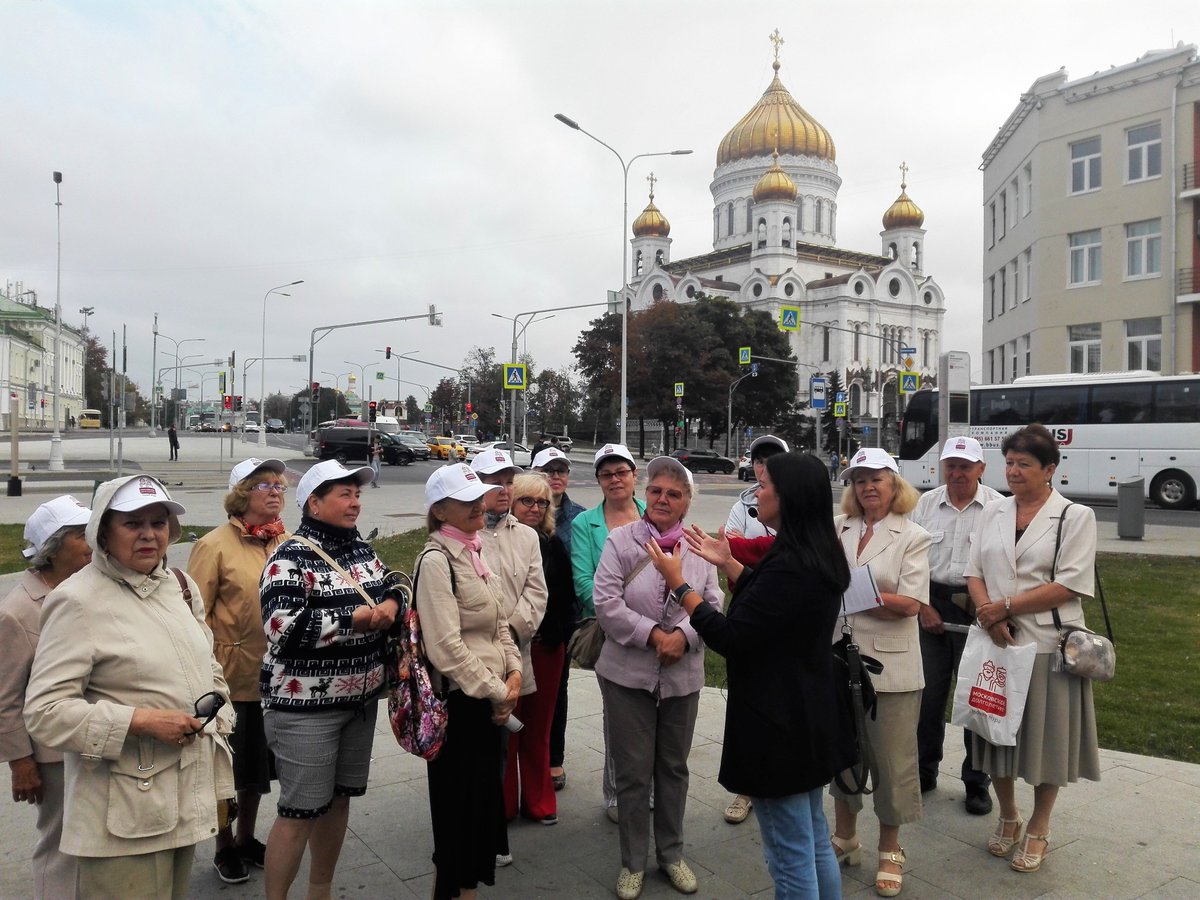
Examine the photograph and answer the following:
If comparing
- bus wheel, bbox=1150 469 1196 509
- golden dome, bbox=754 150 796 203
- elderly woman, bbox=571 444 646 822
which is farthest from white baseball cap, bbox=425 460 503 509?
golden dome, bbox=754 150 796 203

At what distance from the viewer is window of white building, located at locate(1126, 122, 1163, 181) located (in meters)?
29.7

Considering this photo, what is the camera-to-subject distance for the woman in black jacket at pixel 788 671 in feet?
10.1

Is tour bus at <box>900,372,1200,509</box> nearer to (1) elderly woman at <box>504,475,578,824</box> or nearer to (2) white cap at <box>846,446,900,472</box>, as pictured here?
(2) white cap at <box>846,446,900,472</box>

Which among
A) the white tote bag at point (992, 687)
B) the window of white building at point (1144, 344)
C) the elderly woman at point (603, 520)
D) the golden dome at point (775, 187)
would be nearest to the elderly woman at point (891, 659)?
the white tote bag at point (992, 687)

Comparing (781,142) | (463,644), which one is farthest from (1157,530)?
(781,142)

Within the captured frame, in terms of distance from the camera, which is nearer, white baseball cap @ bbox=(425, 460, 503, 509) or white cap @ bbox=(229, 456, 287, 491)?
white baseball cap @ bbox=(425, 460, 503, 509)

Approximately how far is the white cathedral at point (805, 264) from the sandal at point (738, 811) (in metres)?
84.1

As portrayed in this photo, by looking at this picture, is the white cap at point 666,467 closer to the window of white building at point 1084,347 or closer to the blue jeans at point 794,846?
the blue jeans at point 794,846

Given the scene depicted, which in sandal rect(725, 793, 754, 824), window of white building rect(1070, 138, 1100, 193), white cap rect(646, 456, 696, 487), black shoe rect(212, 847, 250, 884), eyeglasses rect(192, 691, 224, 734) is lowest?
sandal rect(725, 793, 754, 824)

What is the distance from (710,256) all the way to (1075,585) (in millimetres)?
95800

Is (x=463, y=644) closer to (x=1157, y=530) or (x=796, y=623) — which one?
(x=796, y=623)

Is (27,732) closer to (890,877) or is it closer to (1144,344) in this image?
(890,877)

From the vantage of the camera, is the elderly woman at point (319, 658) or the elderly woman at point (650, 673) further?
the elderly woman at point (650, 673)

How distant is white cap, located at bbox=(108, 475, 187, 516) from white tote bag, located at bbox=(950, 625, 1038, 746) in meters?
3.52
